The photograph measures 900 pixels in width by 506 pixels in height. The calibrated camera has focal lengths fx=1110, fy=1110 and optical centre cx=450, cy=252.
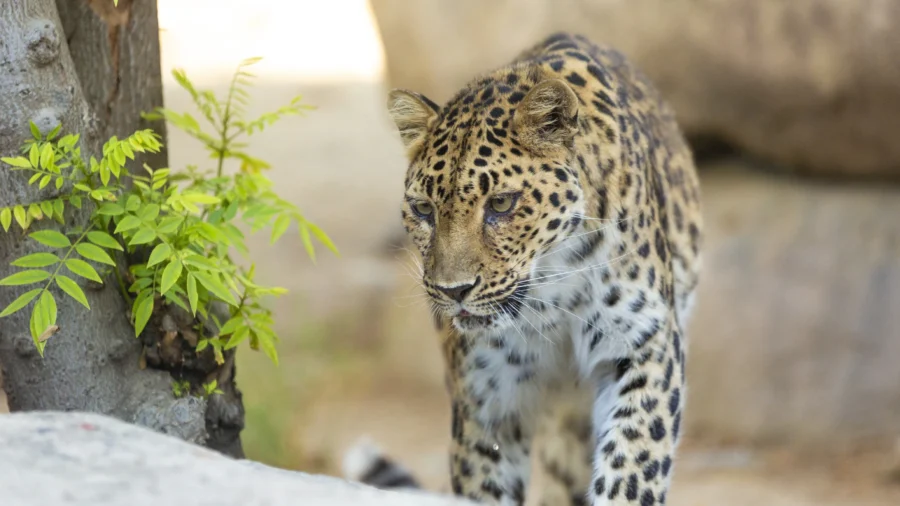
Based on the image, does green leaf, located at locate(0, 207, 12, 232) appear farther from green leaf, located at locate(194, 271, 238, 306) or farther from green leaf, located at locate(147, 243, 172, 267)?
green leaf, located at locate(194, 271, 238, 306)

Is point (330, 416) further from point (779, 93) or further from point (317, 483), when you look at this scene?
point (317, 483)

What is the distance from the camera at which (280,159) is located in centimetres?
1533

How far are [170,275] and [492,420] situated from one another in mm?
2091

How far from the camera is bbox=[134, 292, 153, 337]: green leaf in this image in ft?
14.8

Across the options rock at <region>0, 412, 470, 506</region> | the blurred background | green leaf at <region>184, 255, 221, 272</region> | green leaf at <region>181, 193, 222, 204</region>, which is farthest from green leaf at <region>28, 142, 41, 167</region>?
the blurred background

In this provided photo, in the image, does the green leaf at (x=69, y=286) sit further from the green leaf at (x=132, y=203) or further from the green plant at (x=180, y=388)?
the green plant at (x=180, y=388)

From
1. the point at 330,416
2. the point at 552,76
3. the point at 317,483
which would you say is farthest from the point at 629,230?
the point at 330,416

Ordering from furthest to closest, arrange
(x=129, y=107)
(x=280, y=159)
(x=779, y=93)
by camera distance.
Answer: (x=280, y=159) < (x=779, y=93) < (x=129, y=107)

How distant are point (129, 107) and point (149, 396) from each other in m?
1.37

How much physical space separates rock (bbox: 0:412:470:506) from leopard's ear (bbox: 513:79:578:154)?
190 centimetres

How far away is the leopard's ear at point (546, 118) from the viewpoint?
4.77 m

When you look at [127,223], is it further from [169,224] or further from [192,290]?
[192,290]

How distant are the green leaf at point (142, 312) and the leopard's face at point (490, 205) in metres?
1.17

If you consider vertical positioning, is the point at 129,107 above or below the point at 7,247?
above
